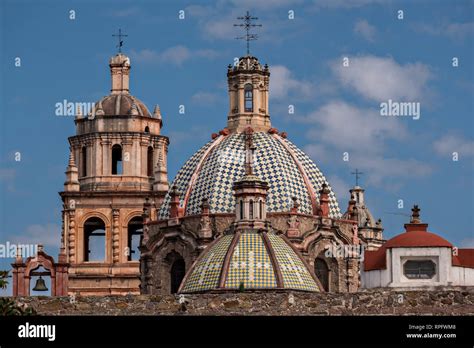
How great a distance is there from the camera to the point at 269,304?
135 ft

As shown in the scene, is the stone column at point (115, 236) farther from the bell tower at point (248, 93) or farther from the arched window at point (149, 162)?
the bell tower at point (248, 93)

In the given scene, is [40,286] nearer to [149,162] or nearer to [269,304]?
[149,162]

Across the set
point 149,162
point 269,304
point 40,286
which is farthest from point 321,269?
point 269,304

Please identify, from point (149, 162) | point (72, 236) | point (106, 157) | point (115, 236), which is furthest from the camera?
point (149, 162)

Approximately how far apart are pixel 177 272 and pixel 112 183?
12332 mm

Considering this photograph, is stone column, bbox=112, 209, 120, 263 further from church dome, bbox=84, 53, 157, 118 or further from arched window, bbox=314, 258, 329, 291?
arched window, bbox=314, 258, 329, 291

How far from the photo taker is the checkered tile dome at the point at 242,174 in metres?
71.1

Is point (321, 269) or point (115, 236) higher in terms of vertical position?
point (115, 236)

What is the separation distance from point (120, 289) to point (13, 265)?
22.5 ft
